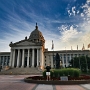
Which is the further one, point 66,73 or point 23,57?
point 23,57

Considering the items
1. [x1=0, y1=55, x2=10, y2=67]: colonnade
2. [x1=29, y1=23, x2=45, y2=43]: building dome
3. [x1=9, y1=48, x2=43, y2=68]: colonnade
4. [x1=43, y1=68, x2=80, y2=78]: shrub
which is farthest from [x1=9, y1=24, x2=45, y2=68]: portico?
[x1=43, y1=68, x2=80, y2=78]: shrub

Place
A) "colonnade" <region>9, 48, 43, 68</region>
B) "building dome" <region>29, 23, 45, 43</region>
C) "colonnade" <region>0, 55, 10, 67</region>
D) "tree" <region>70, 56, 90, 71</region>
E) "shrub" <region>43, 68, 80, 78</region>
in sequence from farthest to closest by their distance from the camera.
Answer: "building dome" <region>29, 23, 45, 43</region>, "colonnade" <region>0, 55, 10, 67</region>, "colonnade" <region>9, 48, 43, 68</region>, "tree" <region>70, 56, 90, 71</region>, "shrub" <region>43, 68, 80, 78</region>

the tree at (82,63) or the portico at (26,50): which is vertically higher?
the portico at (26,50)

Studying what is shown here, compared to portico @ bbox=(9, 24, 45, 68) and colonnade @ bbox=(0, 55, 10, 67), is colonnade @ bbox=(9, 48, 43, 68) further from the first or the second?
colonnade @ bbox=(0, 55, 10, 67)

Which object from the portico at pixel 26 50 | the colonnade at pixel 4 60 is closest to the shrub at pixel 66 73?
the portico at pixel 26 50

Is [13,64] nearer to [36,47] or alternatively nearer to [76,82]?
[36,47]

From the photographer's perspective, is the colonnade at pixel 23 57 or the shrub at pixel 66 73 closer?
the shrub at pixel 66 73

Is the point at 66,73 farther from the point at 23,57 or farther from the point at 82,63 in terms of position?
the point at 23,57

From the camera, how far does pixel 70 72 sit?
2286 centimetres

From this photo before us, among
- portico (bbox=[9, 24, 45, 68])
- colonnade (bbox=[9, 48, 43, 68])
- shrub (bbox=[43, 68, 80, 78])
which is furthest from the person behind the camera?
portico (bbox=[9, 24, 45, 68])

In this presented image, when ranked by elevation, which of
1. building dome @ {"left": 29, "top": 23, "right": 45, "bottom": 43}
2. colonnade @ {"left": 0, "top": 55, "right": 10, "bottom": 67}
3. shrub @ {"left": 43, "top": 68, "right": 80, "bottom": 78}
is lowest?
shrub @ {"left": 43, "top": 68, "right": 80, "bottom": 78}

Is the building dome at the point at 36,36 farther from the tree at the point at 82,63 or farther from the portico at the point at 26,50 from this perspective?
the tree at the point at 82,63

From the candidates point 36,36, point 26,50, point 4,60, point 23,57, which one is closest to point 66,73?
point 23,57

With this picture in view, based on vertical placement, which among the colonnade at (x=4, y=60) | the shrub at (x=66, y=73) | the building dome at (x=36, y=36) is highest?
the building dome at (x=36, y=36)
